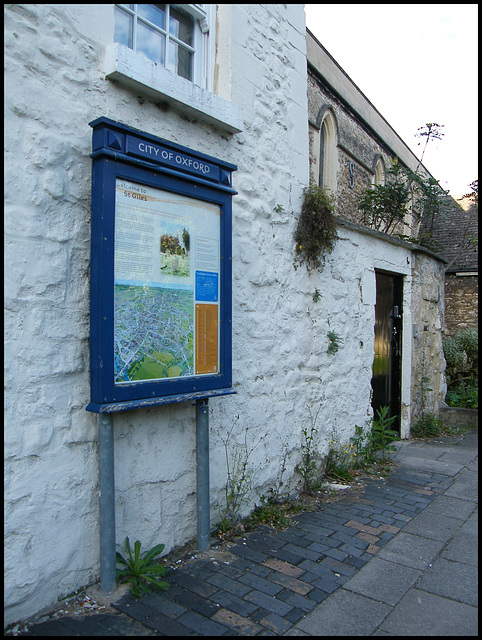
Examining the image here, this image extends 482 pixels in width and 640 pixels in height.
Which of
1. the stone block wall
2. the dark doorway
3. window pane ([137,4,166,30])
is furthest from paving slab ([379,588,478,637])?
the stone block wall

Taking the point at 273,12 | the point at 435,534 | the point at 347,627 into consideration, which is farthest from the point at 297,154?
the point at 347,627

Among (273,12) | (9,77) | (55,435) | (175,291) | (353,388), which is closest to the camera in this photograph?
(9,77)

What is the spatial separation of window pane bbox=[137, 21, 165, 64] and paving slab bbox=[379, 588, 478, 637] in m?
3.71

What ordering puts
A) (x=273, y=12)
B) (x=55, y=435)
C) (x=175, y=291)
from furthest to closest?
(x=273, y=12), (x=175, y=291), (x=55, y=435)

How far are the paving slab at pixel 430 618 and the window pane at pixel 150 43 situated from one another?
12.2ft

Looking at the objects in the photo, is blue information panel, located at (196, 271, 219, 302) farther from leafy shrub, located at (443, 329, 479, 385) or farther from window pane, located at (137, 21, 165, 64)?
leafy shrub, located at (443, 329, 479, 385)

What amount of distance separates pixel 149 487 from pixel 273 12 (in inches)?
157

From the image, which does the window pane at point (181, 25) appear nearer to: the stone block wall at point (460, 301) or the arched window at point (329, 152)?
the arched window at point (329, 152)

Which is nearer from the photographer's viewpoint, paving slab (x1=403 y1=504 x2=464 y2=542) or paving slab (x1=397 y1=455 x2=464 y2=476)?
paving slab (x1=403 y1=504 x2=464 y2=542)

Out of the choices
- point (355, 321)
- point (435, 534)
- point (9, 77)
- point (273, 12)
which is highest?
point (273, 12)

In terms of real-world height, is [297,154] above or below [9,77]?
above

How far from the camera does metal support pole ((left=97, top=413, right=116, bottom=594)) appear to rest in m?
2.68

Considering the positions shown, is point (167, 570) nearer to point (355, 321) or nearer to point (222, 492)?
point (222, 492)

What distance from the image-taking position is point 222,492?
12.0 feet
